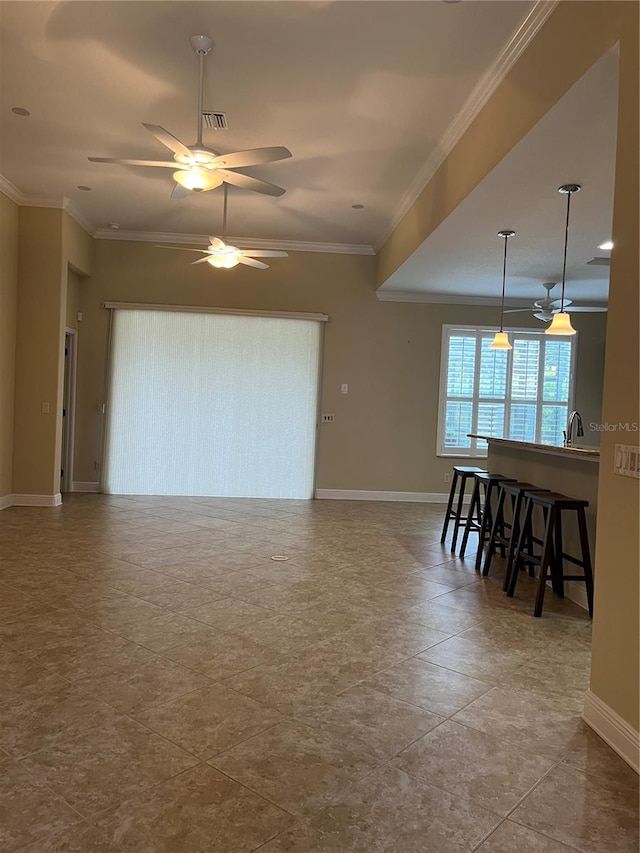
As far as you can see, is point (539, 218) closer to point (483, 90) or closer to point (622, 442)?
point (483, 90)

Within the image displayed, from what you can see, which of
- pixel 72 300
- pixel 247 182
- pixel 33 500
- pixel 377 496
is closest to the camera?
pixel 247 182

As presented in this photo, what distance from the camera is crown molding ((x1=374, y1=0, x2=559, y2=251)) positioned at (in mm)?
2871

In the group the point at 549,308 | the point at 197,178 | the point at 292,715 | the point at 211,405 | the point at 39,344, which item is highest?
the point at 197,178

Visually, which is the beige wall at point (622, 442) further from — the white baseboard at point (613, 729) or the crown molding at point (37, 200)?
the crown molding at point (37, 200)

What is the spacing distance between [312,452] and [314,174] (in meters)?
3.54

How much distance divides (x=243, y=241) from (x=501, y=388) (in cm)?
388

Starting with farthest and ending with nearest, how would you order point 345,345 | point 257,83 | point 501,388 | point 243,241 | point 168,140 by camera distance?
1. point 501,388
2. point 345,345
3. point 243,241
4. point 257,83
5. point 168,140

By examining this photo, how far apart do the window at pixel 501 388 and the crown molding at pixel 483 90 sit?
111 inches

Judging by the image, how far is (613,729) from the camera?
2.14 m

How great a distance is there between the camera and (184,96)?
3.90m

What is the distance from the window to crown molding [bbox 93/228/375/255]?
166cm

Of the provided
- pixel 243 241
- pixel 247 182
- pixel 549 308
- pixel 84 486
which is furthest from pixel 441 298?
pixel 84 486

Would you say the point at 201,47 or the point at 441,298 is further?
the point at 441,298

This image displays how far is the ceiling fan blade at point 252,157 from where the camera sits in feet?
10.6
